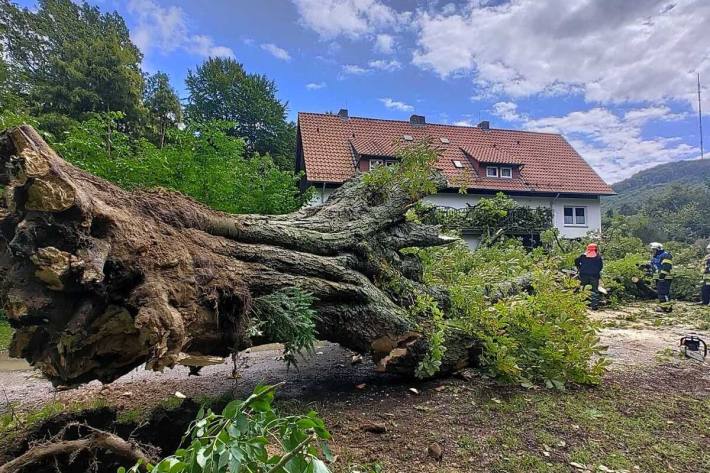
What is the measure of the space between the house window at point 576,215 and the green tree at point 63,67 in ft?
70.0

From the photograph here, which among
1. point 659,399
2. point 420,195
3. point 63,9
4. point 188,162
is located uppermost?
point 63,9

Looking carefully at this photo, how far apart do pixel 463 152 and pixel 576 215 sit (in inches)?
269

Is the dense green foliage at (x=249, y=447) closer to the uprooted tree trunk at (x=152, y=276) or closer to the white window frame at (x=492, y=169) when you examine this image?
the uprooted tree trunk at (x=152, y=276)

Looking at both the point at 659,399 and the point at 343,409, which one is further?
the point at 659,399

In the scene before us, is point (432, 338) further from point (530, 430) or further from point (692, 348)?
point (692, 348)

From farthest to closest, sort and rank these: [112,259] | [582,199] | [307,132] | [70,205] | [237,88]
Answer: [237,88] → [582,199] → [307,132] → [112,259] → [70,205]

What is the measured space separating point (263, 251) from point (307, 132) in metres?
17.0

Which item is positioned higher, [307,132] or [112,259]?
[307,132]

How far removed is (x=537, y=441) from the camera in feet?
7.30

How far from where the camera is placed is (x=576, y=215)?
20250 mm

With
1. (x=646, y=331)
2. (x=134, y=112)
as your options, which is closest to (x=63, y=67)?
(x=134, y=112)

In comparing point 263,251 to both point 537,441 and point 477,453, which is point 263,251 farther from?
point 537,441

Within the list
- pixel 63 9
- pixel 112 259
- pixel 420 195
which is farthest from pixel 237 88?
pixel 112 259

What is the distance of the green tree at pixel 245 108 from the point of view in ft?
87.4
